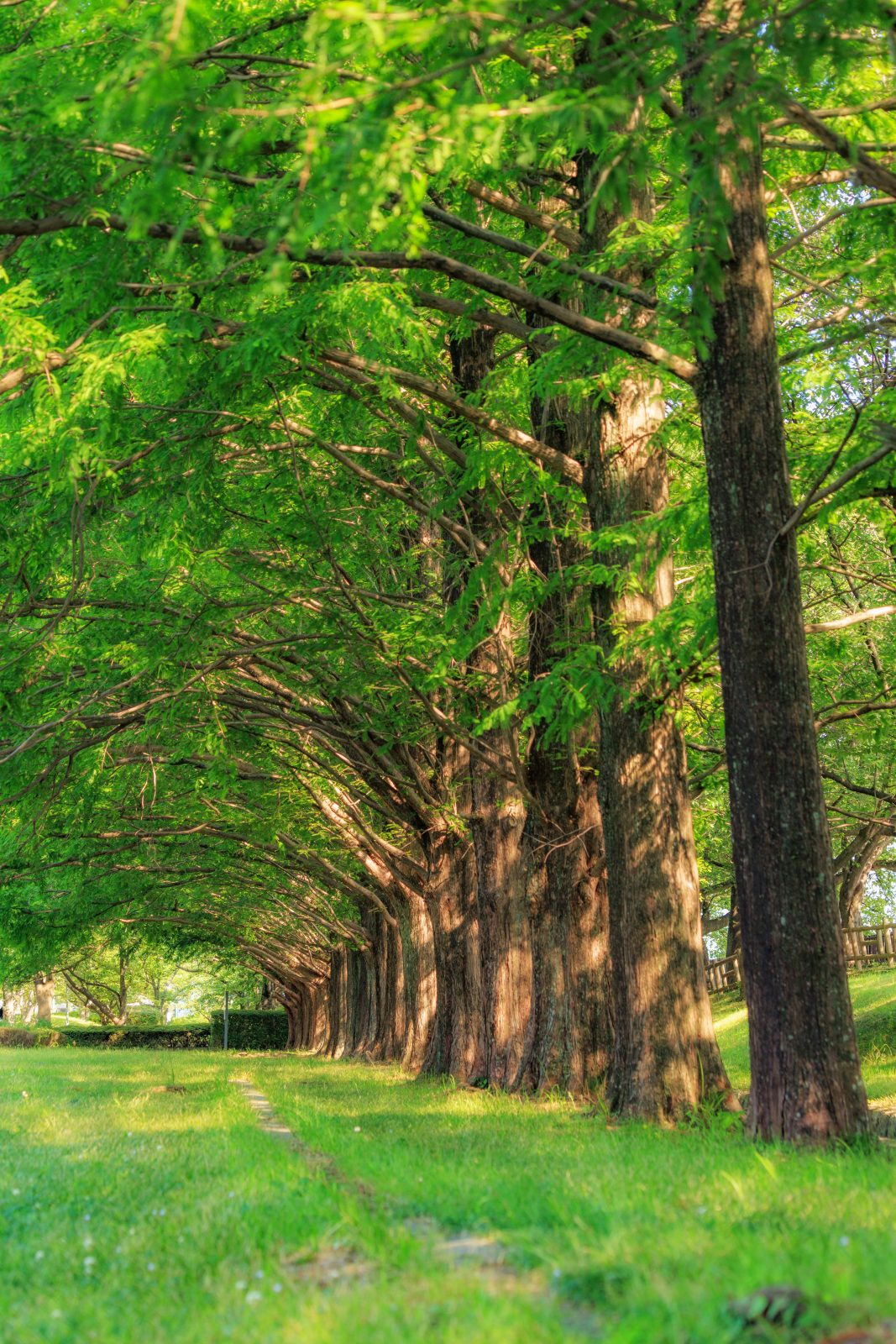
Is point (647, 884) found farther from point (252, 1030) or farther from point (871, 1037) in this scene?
point (252, 1030)

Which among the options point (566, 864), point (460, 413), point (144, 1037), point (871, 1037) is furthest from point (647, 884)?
point (144, 1037)

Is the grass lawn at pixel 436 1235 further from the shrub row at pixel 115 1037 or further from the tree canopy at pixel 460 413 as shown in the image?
the shrub row at pixel 115 1037

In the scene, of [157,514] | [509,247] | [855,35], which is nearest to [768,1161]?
[509,247]

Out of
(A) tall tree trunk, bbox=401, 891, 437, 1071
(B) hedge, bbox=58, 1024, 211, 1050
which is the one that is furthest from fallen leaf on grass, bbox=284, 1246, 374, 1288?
(B) hedge, bbox=58, 1024, 211, 1050

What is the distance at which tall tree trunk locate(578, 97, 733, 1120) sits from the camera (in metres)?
10.6

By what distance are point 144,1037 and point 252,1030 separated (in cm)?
598

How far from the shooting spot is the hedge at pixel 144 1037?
6581cm

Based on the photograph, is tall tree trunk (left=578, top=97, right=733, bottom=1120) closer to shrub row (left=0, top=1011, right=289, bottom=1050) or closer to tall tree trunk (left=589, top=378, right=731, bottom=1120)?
tall tree trunk (left=589, top=378, right=731, bottom=1120)

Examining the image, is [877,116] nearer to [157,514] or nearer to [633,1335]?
[157,514]

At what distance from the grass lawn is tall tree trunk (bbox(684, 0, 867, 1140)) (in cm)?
55

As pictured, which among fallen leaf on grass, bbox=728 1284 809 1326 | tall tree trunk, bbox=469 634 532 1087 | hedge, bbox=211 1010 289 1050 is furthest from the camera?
hedge, bbox=211 1010 289 1050

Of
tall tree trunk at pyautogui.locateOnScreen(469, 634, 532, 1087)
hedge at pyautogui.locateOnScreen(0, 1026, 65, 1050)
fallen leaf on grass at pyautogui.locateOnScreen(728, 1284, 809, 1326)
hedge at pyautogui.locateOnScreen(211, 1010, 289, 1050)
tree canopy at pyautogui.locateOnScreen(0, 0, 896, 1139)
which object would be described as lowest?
hedge at pyautogui.locateOnScreen(211, 1010, 289, 1050)

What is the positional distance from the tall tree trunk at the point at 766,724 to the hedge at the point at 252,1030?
62.6m

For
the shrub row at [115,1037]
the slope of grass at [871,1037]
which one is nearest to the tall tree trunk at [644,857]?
the slope of grass at [871,1037]
